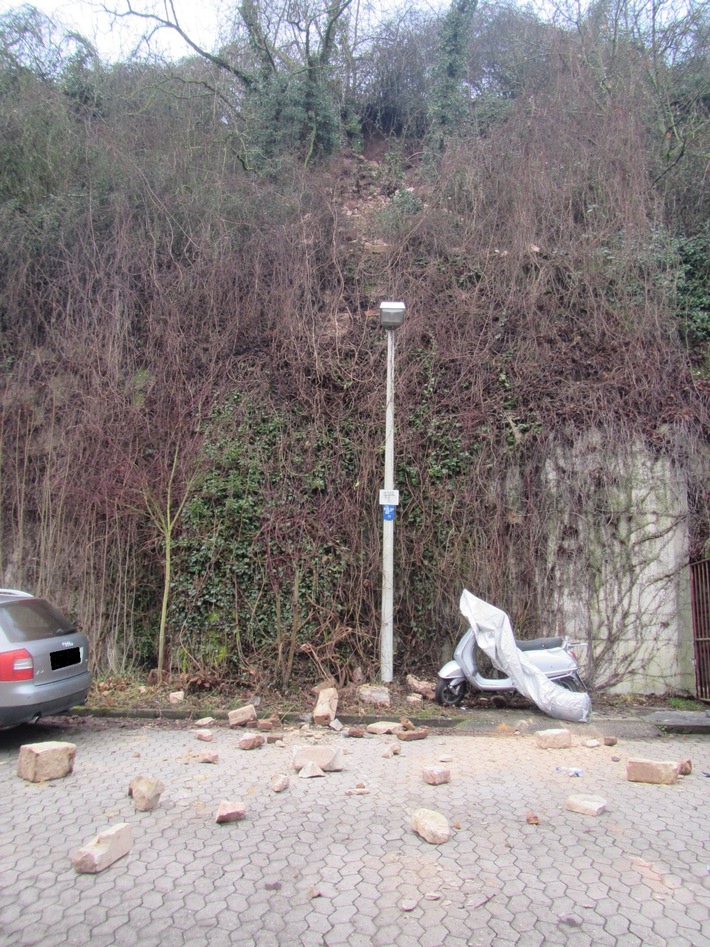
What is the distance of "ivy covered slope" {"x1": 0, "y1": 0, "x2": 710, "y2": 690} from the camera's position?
9.17 m

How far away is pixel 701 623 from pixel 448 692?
3462 millimetres

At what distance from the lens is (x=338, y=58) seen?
57.6ft

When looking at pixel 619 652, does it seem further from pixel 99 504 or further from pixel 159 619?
pixel 99 504

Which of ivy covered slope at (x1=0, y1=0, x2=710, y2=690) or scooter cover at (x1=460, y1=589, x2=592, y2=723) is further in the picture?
ivy covered slope at (x1=0, y1=0, x2=710, y2=690)

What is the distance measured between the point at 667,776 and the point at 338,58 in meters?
18.2

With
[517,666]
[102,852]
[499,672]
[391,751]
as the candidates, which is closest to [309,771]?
[391,751]

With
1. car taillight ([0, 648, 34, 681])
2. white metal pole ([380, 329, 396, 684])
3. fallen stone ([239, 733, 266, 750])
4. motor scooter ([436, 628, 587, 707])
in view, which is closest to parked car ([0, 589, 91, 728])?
car taillight ([0, 648, 34, 681])

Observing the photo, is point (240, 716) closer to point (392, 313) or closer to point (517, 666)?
point (517, 666)

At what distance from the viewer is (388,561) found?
28.7 ft

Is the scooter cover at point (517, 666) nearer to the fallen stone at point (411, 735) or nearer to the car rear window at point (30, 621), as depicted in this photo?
the fallen stone at point (411, 735)

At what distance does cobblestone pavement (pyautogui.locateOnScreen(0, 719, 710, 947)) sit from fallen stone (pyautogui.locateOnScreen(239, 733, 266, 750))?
0.32 m

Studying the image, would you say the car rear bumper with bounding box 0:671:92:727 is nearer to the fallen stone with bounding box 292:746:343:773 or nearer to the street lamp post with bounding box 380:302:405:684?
the fallen stone with bounding box 292:746:343:773

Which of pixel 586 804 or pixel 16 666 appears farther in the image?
pixel 16 666

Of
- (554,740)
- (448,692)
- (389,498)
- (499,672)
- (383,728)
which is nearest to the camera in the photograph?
(554,740)
